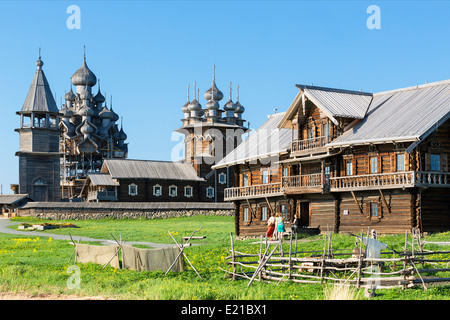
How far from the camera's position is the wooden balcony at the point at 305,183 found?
41.5 meters

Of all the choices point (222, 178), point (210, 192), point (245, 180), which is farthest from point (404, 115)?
point (222, 178)

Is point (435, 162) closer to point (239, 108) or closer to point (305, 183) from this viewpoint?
point (305, 183)

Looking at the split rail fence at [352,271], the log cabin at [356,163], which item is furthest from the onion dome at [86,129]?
the split rail fence at [352,271]

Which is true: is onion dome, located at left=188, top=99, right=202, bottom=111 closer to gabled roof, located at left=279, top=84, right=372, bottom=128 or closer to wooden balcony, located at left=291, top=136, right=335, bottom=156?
gabled roof, located at left=279, top=84, right=372, bottom=128

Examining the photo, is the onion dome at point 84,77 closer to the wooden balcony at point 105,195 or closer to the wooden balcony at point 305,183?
the wooden balcony at point 105,195

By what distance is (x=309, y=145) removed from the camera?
43.8 meters

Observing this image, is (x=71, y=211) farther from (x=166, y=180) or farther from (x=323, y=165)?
(x=323, y=165)

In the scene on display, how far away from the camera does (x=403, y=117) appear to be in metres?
39.8

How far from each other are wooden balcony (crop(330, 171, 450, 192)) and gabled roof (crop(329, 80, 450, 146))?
1952mm

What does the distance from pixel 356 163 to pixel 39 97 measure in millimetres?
58440

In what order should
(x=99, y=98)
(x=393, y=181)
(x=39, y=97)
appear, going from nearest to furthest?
(x=393, y=181) < (x=39, y=97) < (x=99, y=98)

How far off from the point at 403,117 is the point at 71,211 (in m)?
41.6
